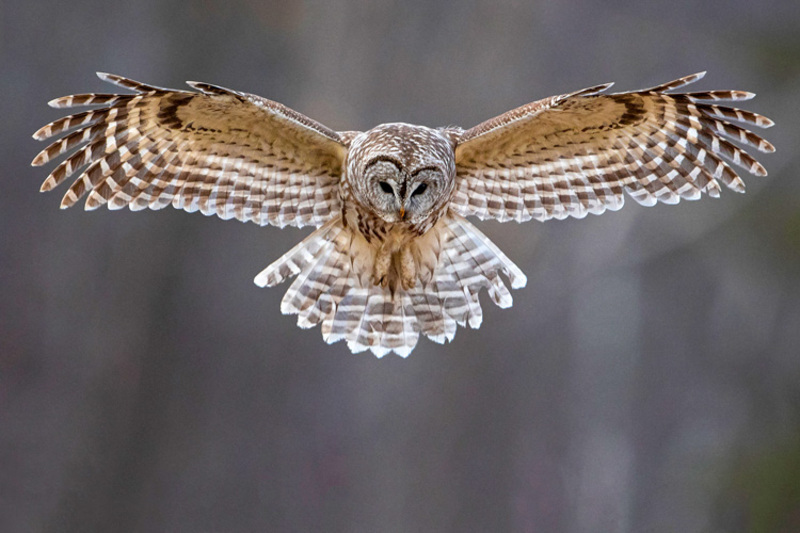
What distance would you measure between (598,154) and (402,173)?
0.85 metres

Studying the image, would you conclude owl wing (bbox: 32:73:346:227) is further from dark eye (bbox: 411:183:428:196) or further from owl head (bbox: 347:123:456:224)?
dark eye (bbox: 411:183:428:196)

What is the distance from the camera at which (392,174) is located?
124 inches

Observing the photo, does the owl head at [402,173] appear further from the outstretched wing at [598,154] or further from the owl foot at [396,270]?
the owl foot at [396,270]

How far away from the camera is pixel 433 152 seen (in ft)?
10.6

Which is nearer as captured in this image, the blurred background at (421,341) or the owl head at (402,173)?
the owl head at (402,173)

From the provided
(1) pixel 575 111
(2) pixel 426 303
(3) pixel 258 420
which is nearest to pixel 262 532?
(3) pixel 258 420

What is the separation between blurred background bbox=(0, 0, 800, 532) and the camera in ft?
19.3

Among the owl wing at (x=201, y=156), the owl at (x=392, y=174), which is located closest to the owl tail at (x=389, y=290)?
the owl at (x=392, y=174)

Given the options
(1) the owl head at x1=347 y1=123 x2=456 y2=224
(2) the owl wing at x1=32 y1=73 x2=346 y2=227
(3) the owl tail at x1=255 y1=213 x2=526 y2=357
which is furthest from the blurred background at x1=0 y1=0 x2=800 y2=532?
(1) the owl head at x1=347 y1=123 x2=456 y2=224

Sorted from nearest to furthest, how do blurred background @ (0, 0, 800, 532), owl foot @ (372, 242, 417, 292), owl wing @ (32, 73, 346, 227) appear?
owl wing @ (32, 73, 346, 227) → owl foot @ (372, 242, 417, 292) → blurred background @ (0, 0, 800, 532)

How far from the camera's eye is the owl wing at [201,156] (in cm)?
315

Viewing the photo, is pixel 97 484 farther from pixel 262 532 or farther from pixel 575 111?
pixel 575 111

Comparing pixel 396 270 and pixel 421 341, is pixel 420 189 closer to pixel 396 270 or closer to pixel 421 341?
pixel 396 270

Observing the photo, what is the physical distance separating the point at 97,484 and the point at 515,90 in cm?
380
